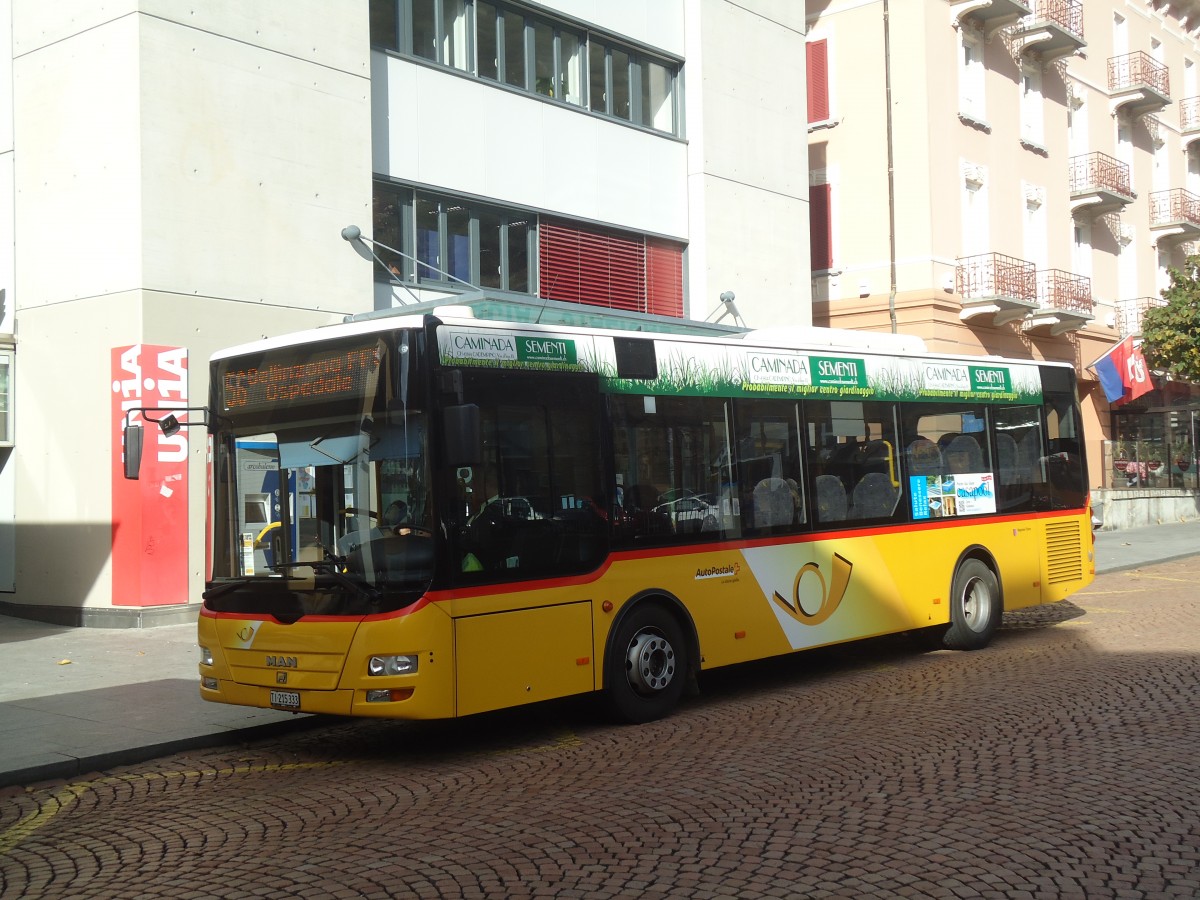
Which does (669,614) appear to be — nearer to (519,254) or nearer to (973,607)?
(973,607)

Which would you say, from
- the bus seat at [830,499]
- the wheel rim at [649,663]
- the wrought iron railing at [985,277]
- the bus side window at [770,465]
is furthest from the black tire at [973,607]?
the wrought iron railing at [985,277]

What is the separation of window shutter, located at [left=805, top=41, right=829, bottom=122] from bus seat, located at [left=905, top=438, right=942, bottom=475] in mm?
19222

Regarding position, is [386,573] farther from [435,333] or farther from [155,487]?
[155,487]

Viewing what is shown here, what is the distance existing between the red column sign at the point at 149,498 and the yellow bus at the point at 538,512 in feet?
19.7

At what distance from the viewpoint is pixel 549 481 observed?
8711 mm

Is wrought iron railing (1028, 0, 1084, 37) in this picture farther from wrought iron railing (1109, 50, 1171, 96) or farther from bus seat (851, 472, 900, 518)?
bus seat (851, 472, 900, 518)

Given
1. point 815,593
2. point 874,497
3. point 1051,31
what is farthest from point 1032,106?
point 815,593

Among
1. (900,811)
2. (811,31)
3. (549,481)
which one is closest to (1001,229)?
(811,31)

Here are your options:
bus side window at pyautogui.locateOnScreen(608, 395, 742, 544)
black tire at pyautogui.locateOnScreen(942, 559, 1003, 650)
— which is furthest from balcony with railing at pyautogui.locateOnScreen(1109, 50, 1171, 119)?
bus side window at pyautogui.locateOnScreen(608, 395, 742, 544)

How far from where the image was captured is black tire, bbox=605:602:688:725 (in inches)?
360

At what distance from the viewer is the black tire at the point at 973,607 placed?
12.7 meters

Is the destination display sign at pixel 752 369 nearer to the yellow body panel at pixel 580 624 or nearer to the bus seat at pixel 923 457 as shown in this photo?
the bus seat at pixel 923 457

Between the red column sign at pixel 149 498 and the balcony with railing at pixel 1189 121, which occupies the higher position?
the balcony with railing at pixel 1189 121

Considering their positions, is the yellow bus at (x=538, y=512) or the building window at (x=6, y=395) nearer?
the yellow bus at (x=538, y=512)
